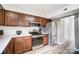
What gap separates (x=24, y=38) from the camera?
9.32 ft

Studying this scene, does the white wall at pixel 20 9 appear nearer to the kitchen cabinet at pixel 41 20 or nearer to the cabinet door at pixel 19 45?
the kitchen cabinet at pixel 41 20

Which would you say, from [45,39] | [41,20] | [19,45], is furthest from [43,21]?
[19,45]

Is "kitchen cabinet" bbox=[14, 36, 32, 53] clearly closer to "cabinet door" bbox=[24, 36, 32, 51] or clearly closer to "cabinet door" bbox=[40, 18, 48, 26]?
"cabinet door" bbox=[24, 36, 32, 51]

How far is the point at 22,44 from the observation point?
279 cm

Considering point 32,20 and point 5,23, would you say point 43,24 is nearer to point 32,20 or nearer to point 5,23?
point 32,20

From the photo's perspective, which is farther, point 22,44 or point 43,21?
point 43,21

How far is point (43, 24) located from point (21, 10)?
1.56 m

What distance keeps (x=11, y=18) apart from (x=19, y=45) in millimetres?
1088

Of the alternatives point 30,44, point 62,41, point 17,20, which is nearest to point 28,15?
point 17,20

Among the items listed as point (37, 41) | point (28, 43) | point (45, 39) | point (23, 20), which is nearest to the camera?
point (28, 43)

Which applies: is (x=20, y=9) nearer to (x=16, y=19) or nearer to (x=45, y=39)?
(x=16, y=19)

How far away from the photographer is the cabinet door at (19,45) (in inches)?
102

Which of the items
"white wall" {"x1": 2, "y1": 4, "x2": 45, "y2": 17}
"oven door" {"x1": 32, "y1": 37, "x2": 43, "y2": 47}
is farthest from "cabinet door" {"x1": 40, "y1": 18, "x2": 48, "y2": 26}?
"oven door" {"x1": 32, "y1": 37, "x2": 43, "y2": 47}

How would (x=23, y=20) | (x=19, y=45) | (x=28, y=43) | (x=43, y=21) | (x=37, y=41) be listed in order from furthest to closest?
(x=43, y=21)
(x=37, y=41)
(x=23, y=20)
(x=28, y=43)
(x=19, y=45)
